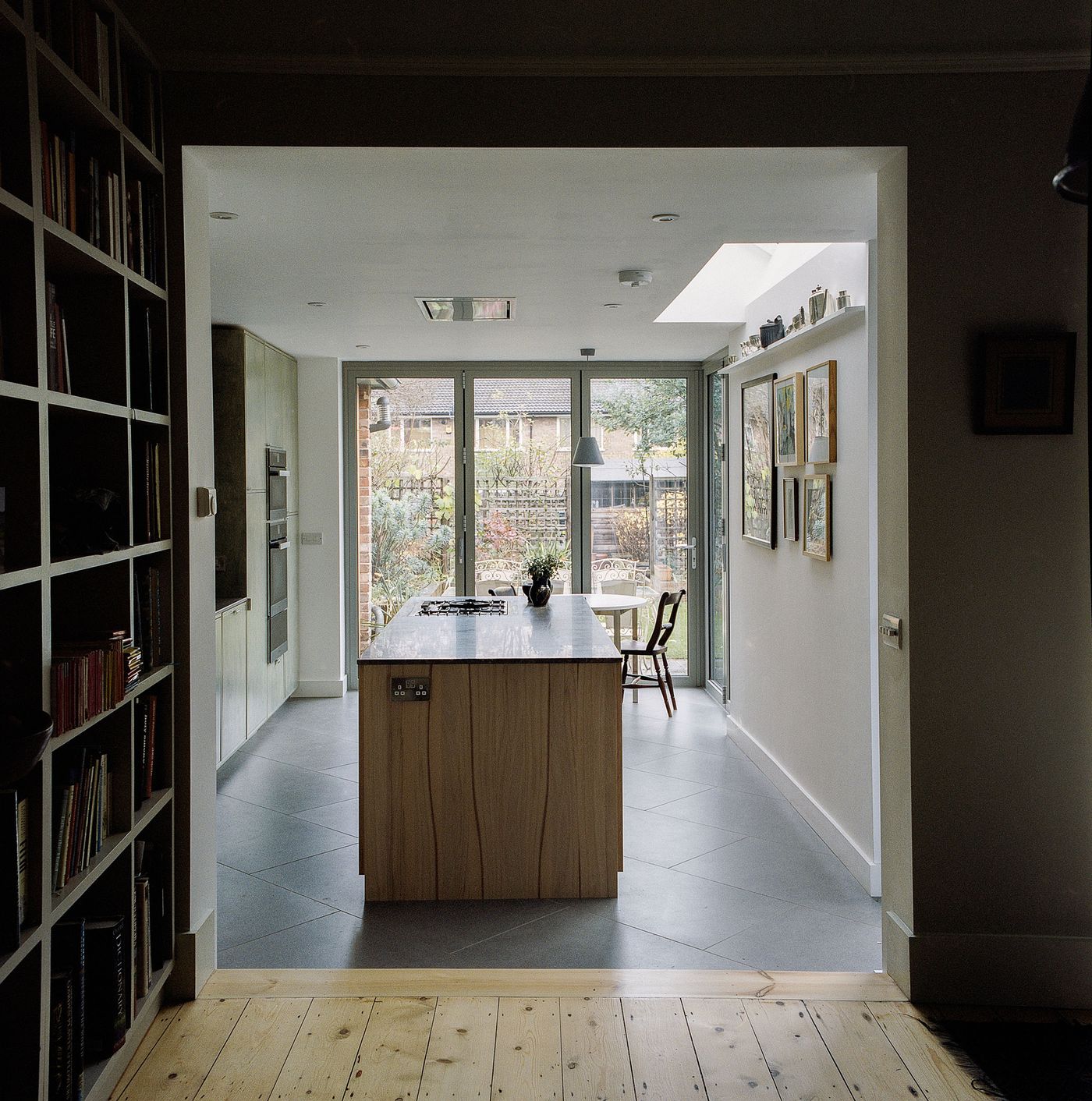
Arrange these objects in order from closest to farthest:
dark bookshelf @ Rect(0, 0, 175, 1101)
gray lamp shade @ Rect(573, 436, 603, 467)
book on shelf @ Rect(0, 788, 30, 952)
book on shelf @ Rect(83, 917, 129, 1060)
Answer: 1. book on shelf @ Rect(0, 788, 30, 952)
2. dark bookshelf @ Rect(0, 0, 175, 1101)
3. book on shelf @ Rect(83, 917, 129, 1060)
4. gray lamp shade @ Rect(573, 436, 603, 467)

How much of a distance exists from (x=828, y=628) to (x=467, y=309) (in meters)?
2.50

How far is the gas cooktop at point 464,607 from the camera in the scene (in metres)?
5.24

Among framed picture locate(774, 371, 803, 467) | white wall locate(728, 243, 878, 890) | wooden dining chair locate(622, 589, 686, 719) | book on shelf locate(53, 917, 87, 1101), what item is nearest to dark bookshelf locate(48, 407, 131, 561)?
book on shelf locate(53, 917, 87, 1101)

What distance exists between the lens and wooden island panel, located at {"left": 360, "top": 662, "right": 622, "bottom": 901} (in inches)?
144

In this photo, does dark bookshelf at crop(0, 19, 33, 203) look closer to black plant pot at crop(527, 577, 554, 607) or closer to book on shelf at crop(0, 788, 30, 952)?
book on shelf at crop(0, 788, 30, 952)

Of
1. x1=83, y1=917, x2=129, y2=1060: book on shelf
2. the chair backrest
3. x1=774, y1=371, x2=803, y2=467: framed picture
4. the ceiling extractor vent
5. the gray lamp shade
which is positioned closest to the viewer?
x1=83, y1=917, x2=129, y2=1060: book on shelf

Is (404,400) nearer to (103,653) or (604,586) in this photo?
Result: (604,586)

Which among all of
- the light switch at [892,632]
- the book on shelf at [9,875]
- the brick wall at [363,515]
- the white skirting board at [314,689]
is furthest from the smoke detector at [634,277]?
the white skirting board at [314,689]

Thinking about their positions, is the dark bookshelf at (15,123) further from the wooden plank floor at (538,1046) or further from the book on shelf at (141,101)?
the wooden plank floor at (538,1046)

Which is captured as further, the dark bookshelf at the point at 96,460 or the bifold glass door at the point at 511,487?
the bifold glass door at the point at 511,487

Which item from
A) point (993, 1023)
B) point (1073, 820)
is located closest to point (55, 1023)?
point (993, 1023)

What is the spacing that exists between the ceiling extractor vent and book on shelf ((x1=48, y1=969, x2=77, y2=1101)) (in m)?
3.66

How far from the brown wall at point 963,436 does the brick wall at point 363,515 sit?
4.99 m

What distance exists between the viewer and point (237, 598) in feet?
19.0
